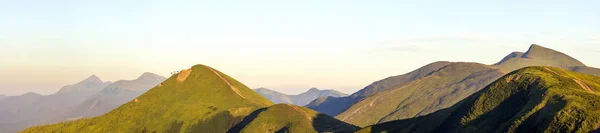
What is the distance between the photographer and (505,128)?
193 meters

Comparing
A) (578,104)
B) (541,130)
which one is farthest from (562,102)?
(541,130)

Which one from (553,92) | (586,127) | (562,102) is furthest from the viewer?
(553,92)

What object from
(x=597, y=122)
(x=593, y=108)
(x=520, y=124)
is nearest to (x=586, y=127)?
(x=597, y=122)

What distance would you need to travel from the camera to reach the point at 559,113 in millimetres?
173750

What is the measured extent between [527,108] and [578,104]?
22.4 meters

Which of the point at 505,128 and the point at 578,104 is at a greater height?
the point at 578,104

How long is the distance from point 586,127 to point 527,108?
3599 cm

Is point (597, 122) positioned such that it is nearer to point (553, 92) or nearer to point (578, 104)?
point (578, 104)

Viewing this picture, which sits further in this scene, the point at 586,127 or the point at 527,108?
the point at 527,108

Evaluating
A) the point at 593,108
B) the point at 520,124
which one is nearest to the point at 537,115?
the point at 520,124

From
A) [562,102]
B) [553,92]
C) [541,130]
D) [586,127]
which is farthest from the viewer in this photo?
[553,92]

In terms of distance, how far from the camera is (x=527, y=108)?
19800cm

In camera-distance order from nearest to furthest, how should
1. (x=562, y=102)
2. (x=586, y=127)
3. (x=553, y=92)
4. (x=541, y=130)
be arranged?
(x=586, y=127)
(x=541, y=130)
(x=562, y=102)
(x=553, y=92)

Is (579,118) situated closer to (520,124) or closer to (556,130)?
(556,130)
